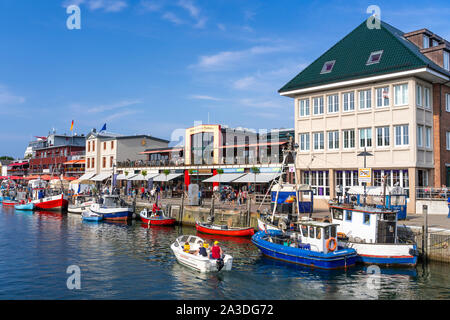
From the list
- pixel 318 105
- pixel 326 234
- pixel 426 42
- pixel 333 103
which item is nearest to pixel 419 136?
pixel 333 103

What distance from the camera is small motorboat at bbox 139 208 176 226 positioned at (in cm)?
3759

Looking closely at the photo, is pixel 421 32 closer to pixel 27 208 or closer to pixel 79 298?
pixel 79 298

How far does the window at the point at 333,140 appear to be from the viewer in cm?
3534

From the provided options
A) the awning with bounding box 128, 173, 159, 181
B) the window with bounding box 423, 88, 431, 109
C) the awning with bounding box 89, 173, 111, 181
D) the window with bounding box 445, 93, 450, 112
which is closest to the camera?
the window with bounding box 423, 88, 431, 109

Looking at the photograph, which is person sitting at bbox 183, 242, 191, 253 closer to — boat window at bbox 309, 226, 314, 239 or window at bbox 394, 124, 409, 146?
boat window at bbox 309, 226, 314, 239

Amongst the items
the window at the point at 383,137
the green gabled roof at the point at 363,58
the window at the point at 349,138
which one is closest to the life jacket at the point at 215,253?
the window at the point at 349,138

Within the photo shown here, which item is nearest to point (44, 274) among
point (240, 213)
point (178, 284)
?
point (178, 284)

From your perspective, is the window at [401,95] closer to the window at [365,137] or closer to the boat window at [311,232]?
the window at [365,137]

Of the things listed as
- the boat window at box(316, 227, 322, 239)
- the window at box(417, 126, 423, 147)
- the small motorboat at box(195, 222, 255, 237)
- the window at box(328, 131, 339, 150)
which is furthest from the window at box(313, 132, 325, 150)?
the boat window at box(316, 227, 322, 239)

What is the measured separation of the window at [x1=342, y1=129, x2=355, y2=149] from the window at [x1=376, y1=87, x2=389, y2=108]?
11.0ft

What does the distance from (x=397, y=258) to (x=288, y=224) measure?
821cm

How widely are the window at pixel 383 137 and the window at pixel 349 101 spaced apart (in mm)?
3249

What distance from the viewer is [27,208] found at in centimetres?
5378

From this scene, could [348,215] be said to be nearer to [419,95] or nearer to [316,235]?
[316,235]
